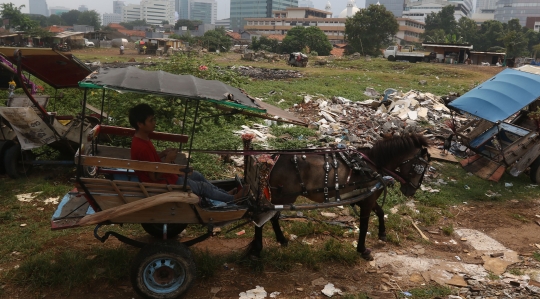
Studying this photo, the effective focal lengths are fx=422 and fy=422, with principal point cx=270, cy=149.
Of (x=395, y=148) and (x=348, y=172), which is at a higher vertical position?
(x=395, y=148)

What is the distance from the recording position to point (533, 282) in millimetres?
5809

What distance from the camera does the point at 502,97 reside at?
9766 millimetres

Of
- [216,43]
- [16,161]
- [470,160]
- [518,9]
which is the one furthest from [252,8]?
[16,161]

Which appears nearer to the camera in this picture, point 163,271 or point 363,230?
point 163,271

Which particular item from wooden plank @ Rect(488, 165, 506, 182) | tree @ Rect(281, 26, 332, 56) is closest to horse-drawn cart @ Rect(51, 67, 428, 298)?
wooden plank @ Rect(488, 165, 506, 182)

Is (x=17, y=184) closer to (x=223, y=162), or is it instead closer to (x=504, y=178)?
(x=223, y=162)

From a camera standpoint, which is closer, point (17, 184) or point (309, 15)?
point (17, 184)

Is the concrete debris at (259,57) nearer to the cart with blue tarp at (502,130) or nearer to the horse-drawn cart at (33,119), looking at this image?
the cart with blue tarp at (502,130)

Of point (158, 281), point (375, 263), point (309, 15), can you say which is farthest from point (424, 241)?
point (309, 15)

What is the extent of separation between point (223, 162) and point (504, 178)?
6.90 m

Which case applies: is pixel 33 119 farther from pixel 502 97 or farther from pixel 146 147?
pixel 502 97

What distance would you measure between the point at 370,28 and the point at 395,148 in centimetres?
5232

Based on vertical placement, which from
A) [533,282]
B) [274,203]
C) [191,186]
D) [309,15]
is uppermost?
[309,15]

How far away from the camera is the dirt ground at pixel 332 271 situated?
507 cm
